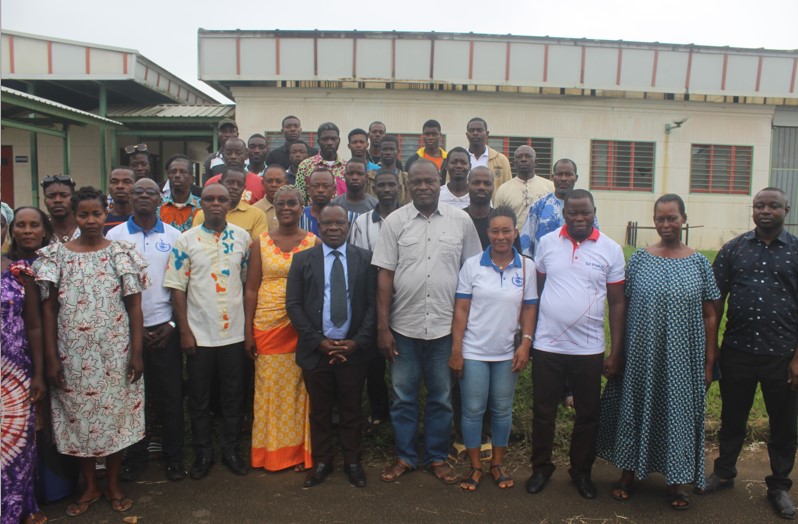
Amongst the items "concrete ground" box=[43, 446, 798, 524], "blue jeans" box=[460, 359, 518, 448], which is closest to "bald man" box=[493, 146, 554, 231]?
"blue jeans" box=[460, 359, 518, 448]

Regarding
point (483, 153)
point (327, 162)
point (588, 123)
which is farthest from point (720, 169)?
point (327, 162)

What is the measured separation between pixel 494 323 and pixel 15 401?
112 inches

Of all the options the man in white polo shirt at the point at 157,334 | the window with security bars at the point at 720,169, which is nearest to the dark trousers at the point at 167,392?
Result: the man in white polo shirt at the point at 157,334

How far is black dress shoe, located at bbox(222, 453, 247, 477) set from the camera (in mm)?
4121

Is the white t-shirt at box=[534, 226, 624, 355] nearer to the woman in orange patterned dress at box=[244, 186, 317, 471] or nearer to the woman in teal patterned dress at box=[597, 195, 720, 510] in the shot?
the woman in teal patterned dress at box=[597, 195, 720, 510]

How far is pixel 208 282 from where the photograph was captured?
13.1 feet

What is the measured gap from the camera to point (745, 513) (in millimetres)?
3678

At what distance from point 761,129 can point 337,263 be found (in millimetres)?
16887

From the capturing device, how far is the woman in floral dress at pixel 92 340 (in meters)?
3.48

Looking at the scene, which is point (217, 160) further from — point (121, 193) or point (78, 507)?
point (78, 507)

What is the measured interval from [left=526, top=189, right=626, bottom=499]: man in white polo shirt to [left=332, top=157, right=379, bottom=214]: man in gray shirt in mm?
1710

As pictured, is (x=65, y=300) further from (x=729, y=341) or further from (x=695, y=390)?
(x=729, y=341)

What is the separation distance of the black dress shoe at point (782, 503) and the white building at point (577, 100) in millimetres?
12377

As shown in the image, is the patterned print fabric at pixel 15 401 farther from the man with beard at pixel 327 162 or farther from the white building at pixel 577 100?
the white building at pixel 577 100
